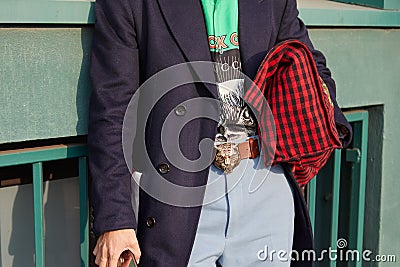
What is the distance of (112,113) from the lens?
204cm

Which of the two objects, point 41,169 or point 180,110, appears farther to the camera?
point 41,169

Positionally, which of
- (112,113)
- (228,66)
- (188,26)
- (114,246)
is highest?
(188,26)

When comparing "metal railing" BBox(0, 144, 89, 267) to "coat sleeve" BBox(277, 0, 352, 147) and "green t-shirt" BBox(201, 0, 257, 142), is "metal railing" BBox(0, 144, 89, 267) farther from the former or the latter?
"coat sleeve" BBox(277, 0, 352, 147)

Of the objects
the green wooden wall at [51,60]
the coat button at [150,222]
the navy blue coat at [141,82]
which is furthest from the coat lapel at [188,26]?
the coat button at [150,222]

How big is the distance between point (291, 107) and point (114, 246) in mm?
651

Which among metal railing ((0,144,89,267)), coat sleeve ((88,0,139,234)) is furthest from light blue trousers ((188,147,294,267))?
Answer: metal railing ((0,144,89,267))

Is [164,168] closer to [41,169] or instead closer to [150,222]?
[150,222]

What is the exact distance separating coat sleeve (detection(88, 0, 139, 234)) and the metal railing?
0.72ft

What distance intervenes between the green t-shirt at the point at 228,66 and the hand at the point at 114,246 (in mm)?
379

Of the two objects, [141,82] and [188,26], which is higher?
[188,26]

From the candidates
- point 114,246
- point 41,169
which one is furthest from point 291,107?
point 41,169

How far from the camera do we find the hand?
6.70 ft

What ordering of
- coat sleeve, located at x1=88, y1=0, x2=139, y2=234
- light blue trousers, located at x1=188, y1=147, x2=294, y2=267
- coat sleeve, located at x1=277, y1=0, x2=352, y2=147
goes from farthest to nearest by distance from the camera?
1. coat sleeve, located at x1=277, y1=0, x2=352, y2=147
2. light blue trousers, located at x1=188, y1=147, x2=294, y2=267
3. coat sleeve, located at x1=88, y1=0, x2=139, y2=234

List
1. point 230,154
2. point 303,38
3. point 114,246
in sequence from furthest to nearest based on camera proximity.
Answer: point 303,38, point 230,154, point 114,246
